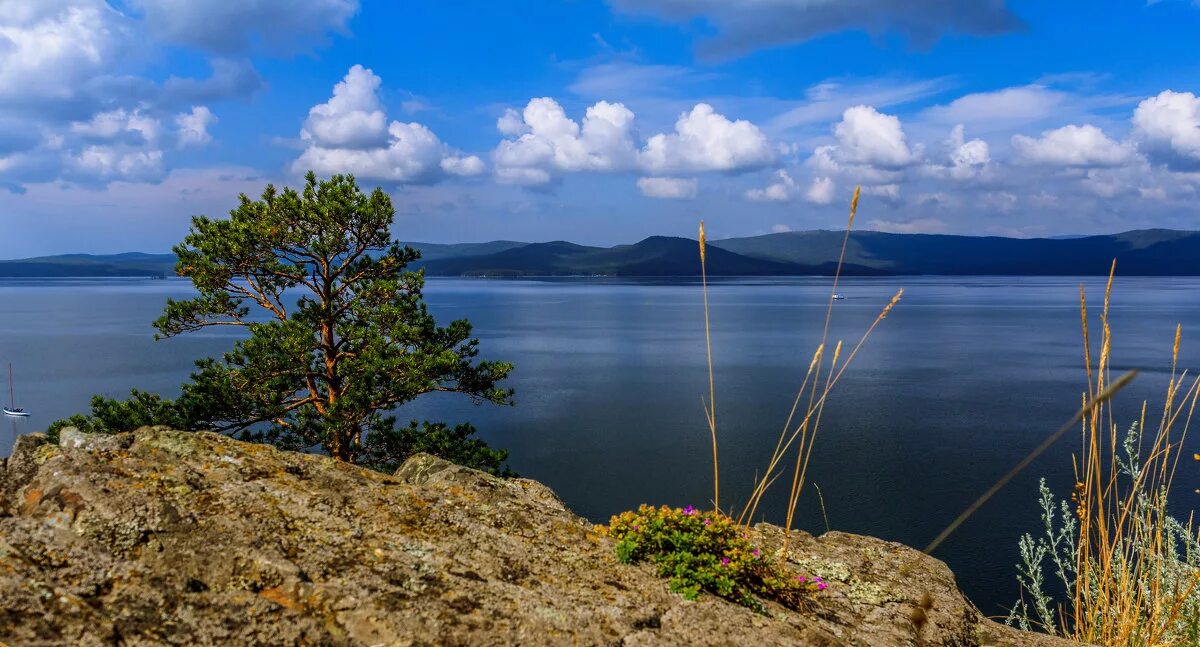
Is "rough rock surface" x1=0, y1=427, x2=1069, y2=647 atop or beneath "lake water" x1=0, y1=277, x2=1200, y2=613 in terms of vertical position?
atop

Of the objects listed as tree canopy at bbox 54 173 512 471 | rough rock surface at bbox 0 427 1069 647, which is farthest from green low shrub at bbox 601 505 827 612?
tree canopy at bbox 54 173 512 471

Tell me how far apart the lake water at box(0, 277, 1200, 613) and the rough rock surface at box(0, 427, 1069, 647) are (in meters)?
3.13

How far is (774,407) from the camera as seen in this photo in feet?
153

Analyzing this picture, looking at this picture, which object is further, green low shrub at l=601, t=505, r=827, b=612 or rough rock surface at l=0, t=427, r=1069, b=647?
green low shrub at l=601, t=505, r=827, b=612

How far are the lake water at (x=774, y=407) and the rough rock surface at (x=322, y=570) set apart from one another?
3.13 m

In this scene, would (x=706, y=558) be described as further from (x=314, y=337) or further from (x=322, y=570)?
(x=314, y=337)

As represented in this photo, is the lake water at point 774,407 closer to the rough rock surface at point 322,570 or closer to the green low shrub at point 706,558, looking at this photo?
the green low shrub at point 706,558

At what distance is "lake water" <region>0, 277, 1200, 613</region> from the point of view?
30875 mm

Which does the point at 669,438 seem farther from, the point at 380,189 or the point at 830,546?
the point at 830,546

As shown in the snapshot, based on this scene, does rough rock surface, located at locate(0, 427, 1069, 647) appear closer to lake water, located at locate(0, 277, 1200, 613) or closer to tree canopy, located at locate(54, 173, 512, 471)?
lake water, located at locate(0, 277, 1200, 613)

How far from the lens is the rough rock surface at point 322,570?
3.08 m

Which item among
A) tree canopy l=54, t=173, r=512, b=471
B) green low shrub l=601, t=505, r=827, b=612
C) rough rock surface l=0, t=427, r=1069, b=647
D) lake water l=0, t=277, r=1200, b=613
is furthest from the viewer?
lake water l=0, t=277, r=1200, b=613

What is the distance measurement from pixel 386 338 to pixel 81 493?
14.2 meters

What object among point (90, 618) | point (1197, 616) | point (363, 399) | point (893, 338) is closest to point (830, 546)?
point (1197, 616)
